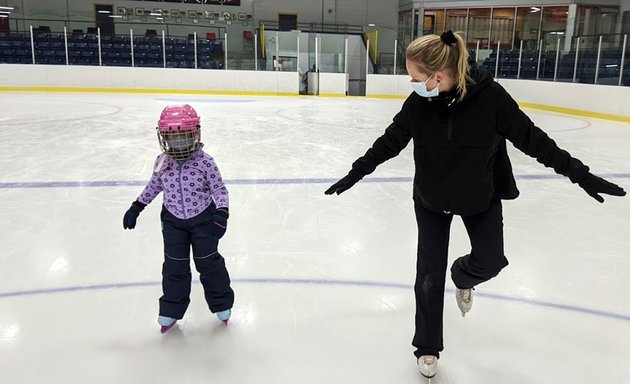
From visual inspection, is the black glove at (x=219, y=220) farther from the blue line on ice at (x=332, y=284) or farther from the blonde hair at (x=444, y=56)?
the blonde hair at (x=444, y=56)

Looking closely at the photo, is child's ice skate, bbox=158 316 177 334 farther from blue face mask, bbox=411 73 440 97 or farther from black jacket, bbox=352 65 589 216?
blue face mask, bbox=411 73 440 97

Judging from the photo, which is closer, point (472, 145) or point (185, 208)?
point (472, 145)

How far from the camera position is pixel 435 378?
67.0 inches

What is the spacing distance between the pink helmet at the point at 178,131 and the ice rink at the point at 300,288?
2.29ft

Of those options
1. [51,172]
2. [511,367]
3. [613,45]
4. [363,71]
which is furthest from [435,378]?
[363,71]

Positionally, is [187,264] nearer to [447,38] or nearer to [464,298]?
[464,298]

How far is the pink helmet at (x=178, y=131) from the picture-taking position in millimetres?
1729

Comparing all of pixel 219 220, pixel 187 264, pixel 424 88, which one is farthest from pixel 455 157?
pixel 187 264

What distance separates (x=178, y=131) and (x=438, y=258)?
95cm

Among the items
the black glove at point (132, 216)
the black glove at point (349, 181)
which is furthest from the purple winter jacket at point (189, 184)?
the black glove at point (349, 181)

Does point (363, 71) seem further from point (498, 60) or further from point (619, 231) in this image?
point (619, 231)

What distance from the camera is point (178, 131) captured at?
1733 millimetres

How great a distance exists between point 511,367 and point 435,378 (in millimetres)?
290

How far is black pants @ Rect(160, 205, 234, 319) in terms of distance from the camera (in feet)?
6.13
